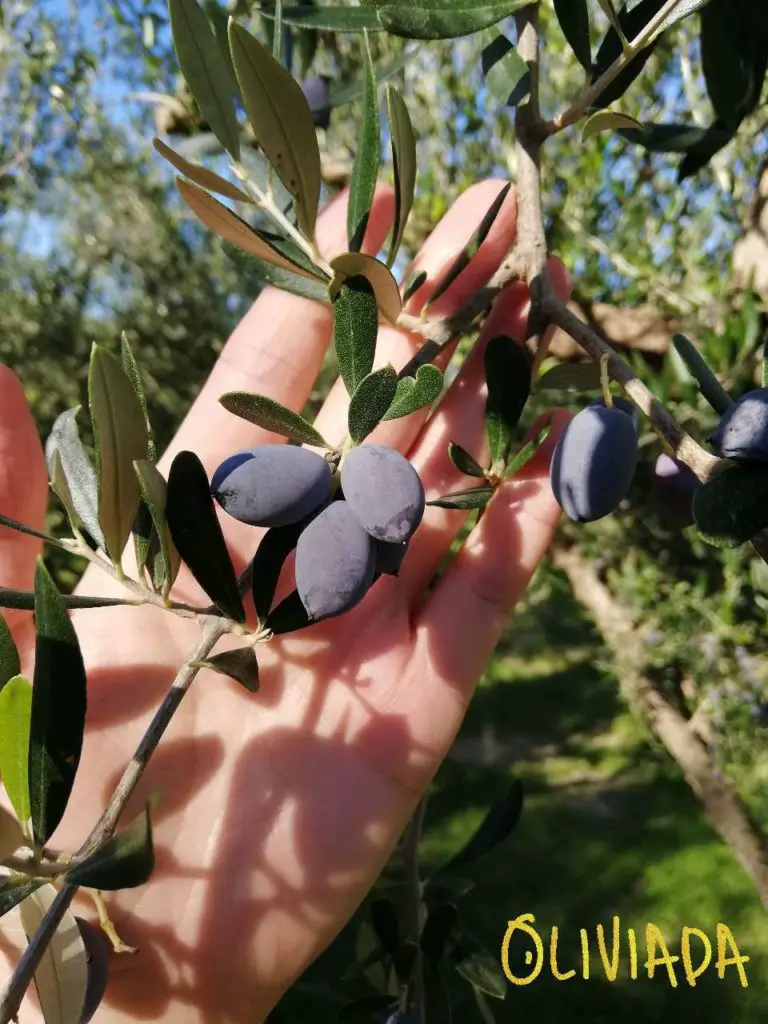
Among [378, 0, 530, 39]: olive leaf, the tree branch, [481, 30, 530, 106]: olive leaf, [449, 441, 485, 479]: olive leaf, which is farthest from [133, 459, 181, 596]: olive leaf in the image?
the tree branch

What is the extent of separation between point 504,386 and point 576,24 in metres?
0.37

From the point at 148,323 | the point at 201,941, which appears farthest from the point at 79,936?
the point at 148,323

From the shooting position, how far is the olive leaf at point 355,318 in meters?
0.69

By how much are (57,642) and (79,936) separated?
313 mm

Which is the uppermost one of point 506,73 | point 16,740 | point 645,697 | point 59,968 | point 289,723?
point 645,697

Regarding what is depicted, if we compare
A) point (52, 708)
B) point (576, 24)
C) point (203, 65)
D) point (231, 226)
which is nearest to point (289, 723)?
point (52, 708)

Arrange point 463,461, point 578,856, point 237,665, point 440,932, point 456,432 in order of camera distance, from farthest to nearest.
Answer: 1. point 578,856
2. point 440,932
3. point 456,432
4. point 463,461
5. point 237,665

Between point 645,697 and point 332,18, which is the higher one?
point 645,697

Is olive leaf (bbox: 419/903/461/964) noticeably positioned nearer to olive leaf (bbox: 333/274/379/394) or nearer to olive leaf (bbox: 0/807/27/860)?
olive leaf (bbox: 0/807/27/860)

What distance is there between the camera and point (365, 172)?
2.66 ft

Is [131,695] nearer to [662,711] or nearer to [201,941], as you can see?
[201,941]

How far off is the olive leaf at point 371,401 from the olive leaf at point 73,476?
26cm

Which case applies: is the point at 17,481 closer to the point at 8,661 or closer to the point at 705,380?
the point at 8,661

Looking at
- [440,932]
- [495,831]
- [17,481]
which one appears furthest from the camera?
[495,831]
